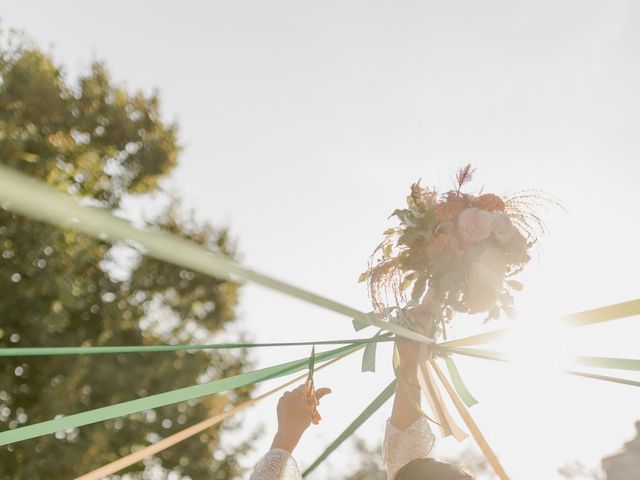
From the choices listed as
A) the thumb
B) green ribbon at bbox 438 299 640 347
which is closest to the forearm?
the thumb

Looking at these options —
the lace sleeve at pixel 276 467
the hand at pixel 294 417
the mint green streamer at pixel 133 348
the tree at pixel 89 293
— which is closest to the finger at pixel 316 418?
the hand at pixel 294 417

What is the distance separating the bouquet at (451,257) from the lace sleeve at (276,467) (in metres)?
0.78

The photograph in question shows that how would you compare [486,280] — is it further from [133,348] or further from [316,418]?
[133,348]

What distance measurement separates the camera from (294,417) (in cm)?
245

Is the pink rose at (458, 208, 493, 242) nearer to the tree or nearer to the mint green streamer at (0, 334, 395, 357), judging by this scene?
the mint green streamer at (0, 334, 395, 357)

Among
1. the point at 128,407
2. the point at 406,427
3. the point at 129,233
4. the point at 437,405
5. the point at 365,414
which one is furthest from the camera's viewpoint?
the point at 437,405

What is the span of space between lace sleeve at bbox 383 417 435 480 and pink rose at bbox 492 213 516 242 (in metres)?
0.87

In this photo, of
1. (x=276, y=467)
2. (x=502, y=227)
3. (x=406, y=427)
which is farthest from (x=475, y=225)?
(x=276, y=467)

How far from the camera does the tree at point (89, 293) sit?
11.6 meters

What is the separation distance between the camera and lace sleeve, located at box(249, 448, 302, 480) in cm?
231

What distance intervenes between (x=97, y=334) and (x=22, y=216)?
3.70 meters

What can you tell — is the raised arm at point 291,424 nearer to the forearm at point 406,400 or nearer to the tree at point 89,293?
the forearm at point 406,400

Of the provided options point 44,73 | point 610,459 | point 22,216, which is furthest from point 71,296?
point 610,459

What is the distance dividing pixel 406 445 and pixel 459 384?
0.35 meters
